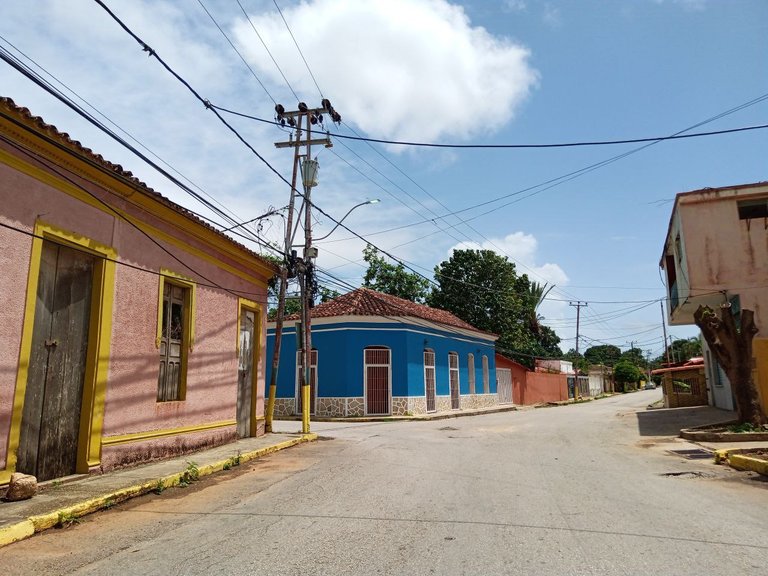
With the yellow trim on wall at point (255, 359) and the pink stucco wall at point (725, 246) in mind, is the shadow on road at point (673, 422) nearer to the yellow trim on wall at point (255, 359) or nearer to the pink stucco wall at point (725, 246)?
the pink stucco wall at point (725, 246)

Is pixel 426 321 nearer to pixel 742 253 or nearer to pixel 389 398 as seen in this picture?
pixel 389 398

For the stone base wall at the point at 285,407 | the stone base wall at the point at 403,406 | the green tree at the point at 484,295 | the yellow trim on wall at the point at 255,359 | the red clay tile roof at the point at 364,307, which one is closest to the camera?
the yellow trim on wall at the point at 255,359

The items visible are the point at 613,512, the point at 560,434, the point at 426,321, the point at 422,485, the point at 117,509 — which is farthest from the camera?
the point at 426,321

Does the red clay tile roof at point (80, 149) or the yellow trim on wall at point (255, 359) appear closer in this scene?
the red clay tile roof at point (80, 149)

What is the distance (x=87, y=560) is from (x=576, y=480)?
20.8ft

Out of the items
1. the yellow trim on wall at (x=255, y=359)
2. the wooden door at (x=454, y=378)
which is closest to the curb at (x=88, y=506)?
the yellow trim on wall at (x=255, y=359)

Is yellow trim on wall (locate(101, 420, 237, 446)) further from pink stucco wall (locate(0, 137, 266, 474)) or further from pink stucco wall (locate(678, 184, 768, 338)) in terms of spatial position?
pink stucco wall (locate(678, 184, 768, 338))

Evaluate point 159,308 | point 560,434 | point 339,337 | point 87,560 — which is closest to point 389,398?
point 339,337

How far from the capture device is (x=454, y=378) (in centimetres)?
2914

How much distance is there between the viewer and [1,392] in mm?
6891

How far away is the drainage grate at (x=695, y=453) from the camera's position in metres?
10.9

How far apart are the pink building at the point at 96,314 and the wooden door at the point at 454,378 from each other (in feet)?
58.6

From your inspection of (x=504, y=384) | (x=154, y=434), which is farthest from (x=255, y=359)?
(x=504, y=384)

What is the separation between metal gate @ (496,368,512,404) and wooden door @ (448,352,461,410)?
701 cm
